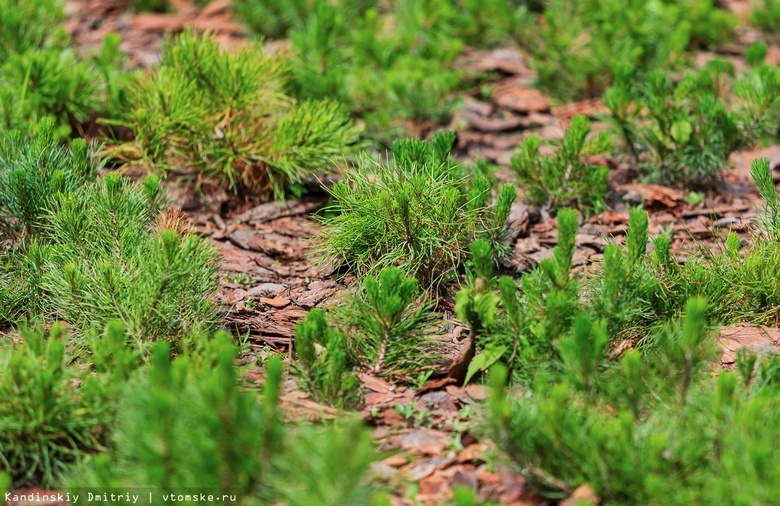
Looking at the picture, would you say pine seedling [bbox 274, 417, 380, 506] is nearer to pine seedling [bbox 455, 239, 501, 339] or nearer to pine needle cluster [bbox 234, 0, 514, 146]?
pine seedling [bbox 455, 239, 501, 339]

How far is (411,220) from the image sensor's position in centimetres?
327

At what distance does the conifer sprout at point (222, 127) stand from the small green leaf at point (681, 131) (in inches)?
57.8

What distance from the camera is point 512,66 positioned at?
515 centimetres

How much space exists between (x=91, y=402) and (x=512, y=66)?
3428mm

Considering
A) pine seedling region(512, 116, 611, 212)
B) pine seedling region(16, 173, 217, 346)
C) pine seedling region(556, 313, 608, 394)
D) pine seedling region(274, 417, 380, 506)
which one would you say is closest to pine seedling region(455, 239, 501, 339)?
pine seedling region(556, 313, 608, 394)

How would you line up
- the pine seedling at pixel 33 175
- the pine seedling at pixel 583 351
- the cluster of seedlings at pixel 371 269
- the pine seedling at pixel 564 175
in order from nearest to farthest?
the cluster of seedlings at pixel 371 269
the pine seedling at pixel 583 351
the pine seedling at pixel 33 175
the pine seedling at pixel 564 175

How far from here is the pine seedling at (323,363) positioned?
274 centimetres

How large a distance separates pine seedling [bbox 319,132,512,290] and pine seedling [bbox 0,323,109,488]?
115cm

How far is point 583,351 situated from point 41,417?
1.62 metres

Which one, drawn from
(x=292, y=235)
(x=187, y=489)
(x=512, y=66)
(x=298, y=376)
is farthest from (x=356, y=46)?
(x=187, y=489)

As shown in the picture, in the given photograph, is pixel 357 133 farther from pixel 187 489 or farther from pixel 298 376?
pixel 187 489

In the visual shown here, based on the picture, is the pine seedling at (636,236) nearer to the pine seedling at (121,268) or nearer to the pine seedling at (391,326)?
the pine seedling at (391,326)

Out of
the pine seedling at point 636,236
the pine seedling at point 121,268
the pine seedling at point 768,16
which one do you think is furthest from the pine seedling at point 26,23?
the pine seedling at point 768,16

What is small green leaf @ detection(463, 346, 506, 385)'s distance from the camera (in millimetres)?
2867
